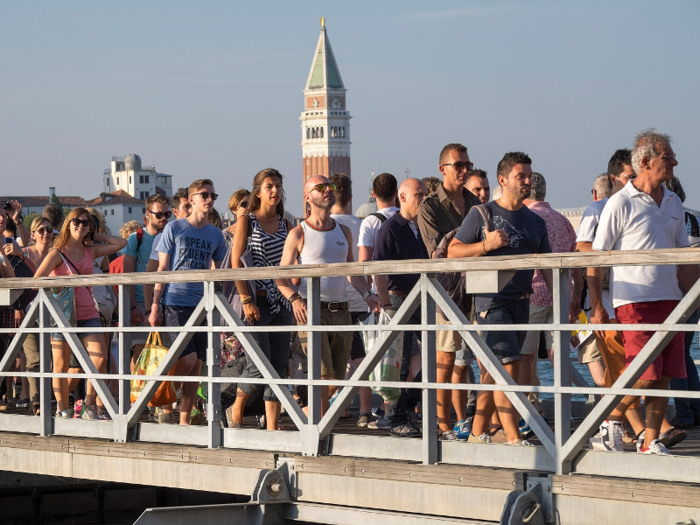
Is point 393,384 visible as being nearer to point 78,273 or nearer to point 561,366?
point 561,366

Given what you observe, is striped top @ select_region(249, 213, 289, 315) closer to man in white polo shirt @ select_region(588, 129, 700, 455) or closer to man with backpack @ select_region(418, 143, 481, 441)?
man with backpack @ select_region(418, 143, 481, 441)

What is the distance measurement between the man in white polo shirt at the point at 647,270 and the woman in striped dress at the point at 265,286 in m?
1.99

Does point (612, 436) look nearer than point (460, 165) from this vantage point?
Yes

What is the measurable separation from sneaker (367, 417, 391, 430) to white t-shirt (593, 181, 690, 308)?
2484 millimetres

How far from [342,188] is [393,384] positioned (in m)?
3.12

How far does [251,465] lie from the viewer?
6023 mm

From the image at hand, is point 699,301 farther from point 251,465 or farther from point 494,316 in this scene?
point 251,465

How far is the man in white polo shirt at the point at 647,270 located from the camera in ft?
18.0

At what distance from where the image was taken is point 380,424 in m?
7.79

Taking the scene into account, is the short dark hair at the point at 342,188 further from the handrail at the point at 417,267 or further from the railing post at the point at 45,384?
the railing post at the point at 45,384

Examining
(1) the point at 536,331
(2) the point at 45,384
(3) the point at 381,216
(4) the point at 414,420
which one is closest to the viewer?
(1) the point at 536,331

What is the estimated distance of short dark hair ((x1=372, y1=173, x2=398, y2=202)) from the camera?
322 inches

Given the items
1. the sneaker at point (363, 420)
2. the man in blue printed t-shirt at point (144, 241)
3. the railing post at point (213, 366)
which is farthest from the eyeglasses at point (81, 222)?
the sneaker at point (363, 420)

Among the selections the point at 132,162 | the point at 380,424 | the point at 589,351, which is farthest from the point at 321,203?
the point at 132,162
